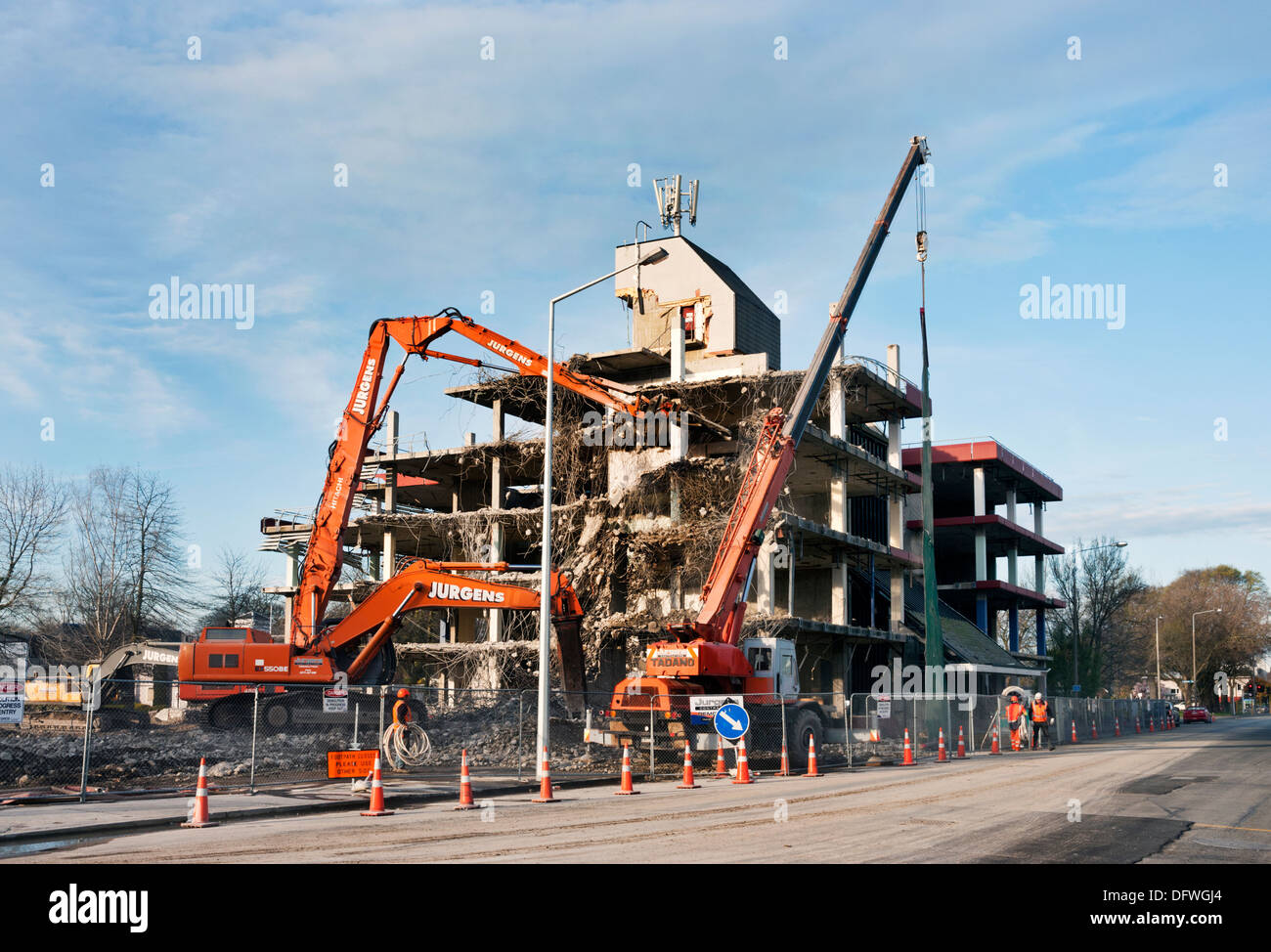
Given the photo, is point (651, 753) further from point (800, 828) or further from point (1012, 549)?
point (1012, 549)

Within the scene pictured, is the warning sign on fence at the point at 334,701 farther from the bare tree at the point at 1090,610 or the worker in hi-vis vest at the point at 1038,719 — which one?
the bare tree at the point at 1090,610

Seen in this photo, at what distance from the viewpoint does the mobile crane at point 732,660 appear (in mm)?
24031

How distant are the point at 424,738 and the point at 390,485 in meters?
35.2

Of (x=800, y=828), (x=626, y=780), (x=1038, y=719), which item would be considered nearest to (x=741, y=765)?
(x=626, y=780)

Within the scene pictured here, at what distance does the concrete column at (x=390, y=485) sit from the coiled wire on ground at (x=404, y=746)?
3015 centimetres

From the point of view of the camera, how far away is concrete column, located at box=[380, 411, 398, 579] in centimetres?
5312

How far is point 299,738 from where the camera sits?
1010 inches

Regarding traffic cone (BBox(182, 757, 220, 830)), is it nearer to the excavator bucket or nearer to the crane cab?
the excavator bucket

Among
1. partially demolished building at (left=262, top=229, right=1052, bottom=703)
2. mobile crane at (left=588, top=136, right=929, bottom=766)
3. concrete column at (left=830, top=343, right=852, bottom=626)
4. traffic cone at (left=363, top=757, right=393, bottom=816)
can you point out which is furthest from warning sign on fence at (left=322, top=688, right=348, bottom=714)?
concrete column at (left=830, top=343, right=852, bottom=626)

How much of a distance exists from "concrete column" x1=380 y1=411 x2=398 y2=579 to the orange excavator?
24.9m

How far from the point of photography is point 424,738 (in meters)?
21.7
